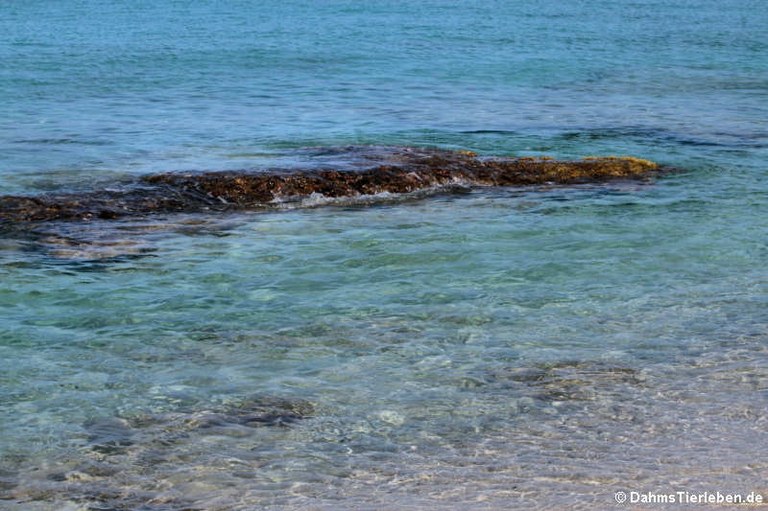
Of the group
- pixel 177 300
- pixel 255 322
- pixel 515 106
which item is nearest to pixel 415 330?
pixel 255 322

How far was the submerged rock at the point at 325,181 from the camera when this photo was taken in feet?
38.3

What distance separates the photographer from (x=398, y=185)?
43.0 ft

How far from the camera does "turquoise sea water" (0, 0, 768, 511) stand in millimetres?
6070

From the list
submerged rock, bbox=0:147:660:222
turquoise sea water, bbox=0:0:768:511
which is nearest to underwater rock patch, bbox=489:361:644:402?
turquoise sea water, bbox=0:0:768:511

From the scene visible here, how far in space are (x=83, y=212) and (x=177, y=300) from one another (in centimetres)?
285

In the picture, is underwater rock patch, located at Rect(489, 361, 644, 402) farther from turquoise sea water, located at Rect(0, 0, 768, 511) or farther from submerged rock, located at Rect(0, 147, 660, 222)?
submerged rock, located at Rect(0, 147, 660, 222)

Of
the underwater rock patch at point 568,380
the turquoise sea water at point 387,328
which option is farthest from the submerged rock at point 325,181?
the underwater rock patch at point 568,380

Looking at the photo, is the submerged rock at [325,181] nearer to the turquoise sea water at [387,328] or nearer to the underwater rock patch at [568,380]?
the turquoise sea water at [387,328]

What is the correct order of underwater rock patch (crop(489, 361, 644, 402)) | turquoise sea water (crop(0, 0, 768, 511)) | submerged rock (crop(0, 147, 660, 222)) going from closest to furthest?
turquoise sea water (crop(0, 0, 768, 511)) < underwater rock patch (crop(489, 361, 644, 402)) < submerged rock (crop(0, 147, 660, 222))

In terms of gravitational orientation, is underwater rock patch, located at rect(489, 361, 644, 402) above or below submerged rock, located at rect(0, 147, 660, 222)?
below

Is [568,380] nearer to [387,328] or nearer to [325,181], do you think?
[387,328]

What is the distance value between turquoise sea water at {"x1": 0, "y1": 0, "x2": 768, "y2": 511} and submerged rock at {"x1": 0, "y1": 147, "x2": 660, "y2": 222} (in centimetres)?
42

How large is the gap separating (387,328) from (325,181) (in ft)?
15.9

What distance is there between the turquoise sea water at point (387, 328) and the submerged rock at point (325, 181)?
423mm
